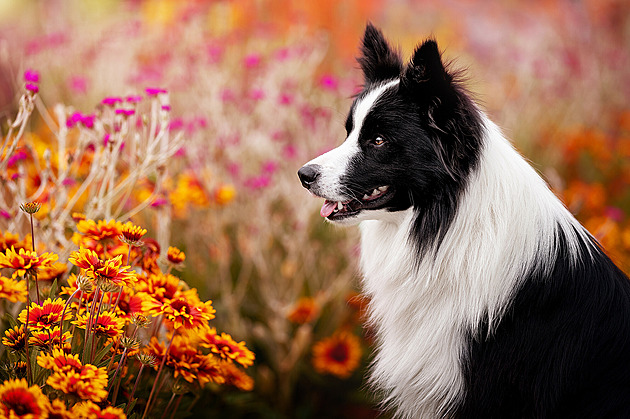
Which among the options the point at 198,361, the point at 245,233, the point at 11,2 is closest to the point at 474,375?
the point at 198,361

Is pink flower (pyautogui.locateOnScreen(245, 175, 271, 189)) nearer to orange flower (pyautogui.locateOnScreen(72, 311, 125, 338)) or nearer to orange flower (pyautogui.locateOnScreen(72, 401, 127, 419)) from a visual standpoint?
orange flower (pyautogui.locateOnScreen(72, 311, 125, 338))

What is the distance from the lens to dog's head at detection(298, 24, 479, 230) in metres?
2.10

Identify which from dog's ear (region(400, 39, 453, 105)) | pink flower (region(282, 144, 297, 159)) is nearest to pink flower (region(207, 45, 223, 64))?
pink flower (region(282, 144, 297, 159))

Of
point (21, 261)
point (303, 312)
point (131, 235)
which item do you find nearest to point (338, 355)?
point (303, 312)

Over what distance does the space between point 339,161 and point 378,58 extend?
62 cm

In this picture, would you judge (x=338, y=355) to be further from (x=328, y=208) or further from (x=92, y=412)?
(x=92, y=412)

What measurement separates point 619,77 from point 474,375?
25.5 ft

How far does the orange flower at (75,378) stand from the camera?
1.44 m

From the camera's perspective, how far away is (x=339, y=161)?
2305mm

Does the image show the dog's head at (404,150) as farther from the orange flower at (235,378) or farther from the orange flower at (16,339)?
the orange flower at (16,339)

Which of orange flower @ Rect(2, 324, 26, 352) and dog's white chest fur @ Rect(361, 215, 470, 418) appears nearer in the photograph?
orange flower @ Rect(2, 324, 26, 352)

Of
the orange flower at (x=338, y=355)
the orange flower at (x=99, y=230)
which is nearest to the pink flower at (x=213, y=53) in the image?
the orange flower at (x=338, y=355)

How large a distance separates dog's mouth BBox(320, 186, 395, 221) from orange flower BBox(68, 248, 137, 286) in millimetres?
985

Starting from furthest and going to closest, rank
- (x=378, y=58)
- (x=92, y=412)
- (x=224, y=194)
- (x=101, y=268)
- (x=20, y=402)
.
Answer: (x=224, y=194) < (x=378, y=58) < (x=101, y=268) < (x=92, y=412) < (x=20, y=402)
